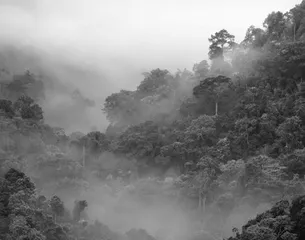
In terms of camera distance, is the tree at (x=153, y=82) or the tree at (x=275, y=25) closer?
the tree at (x=275, y=25)

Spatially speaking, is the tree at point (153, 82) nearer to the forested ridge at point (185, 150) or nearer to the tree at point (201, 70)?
the forested ridge at point (185, 150)

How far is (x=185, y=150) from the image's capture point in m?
56.2

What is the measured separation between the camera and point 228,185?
49188 millimetres

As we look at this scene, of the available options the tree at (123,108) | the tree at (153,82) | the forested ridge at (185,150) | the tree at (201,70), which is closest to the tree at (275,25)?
the forested ridge at (185,150)

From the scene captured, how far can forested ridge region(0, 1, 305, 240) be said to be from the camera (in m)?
46.7

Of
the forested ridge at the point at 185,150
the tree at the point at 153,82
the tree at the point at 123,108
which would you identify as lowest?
the forested ridge at the point at 185,150

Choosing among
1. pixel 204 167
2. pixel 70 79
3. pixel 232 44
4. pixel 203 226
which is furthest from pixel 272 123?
pixel 70 79

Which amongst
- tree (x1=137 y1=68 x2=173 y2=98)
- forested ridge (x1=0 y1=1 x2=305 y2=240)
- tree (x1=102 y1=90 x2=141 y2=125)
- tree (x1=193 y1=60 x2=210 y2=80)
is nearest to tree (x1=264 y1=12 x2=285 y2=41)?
forested ridge (x1=0 y1=1 x2=305 y2=240)

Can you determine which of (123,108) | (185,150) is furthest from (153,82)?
(185,150)

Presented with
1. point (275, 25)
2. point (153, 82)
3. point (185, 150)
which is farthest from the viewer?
point (153, 82)

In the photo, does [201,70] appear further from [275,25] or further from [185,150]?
[185,150]

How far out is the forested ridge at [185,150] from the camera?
46688 mm

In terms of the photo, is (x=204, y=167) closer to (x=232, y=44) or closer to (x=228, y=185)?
(x=228, y=185)

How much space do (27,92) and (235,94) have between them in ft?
77.5
